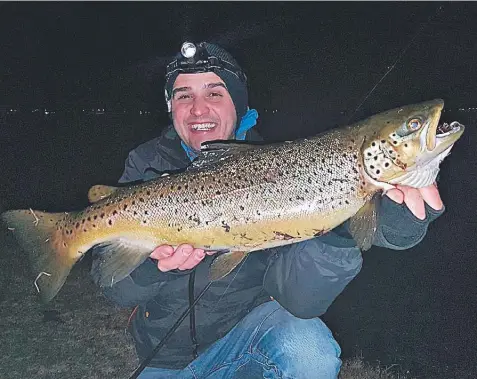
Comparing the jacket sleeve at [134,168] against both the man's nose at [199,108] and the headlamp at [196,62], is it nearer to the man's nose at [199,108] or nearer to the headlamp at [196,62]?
the man's nose at [199,108]

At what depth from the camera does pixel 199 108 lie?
9.88 ft

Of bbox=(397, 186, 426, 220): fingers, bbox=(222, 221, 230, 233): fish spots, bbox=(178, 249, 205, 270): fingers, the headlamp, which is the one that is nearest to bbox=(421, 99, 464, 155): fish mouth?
bbox=(397, 186, 426, 220): fingers

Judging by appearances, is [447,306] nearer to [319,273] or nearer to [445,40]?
[319,273]

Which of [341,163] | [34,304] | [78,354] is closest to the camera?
[341,163]

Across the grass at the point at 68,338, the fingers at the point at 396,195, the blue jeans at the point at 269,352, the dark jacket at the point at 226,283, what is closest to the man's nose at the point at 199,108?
the dark jacket at the point at 226,283

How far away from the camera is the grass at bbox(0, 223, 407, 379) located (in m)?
4.08

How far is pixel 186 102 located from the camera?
310cm

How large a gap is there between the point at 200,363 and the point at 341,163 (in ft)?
4.13

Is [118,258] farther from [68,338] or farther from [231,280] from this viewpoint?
[68,338]

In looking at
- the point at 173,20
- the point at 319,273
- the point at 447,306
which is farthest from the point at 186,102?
the point at 173,20

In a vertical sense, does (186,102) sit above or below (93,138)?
above

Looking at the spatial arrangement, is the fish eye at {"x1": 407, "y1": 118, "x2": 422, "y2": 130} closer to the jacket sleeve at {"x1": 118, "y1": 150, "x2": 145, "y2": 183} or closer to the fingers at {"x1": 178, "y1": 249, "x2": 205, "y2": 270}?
the fingers at {"x1": 178, "y1": 249, "x2": 205, "y2": 270}

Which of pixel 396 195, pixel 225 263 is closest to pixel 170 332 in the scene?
pixel 225 263

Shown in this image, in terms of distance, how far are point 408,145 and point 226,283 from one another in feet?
3.75
